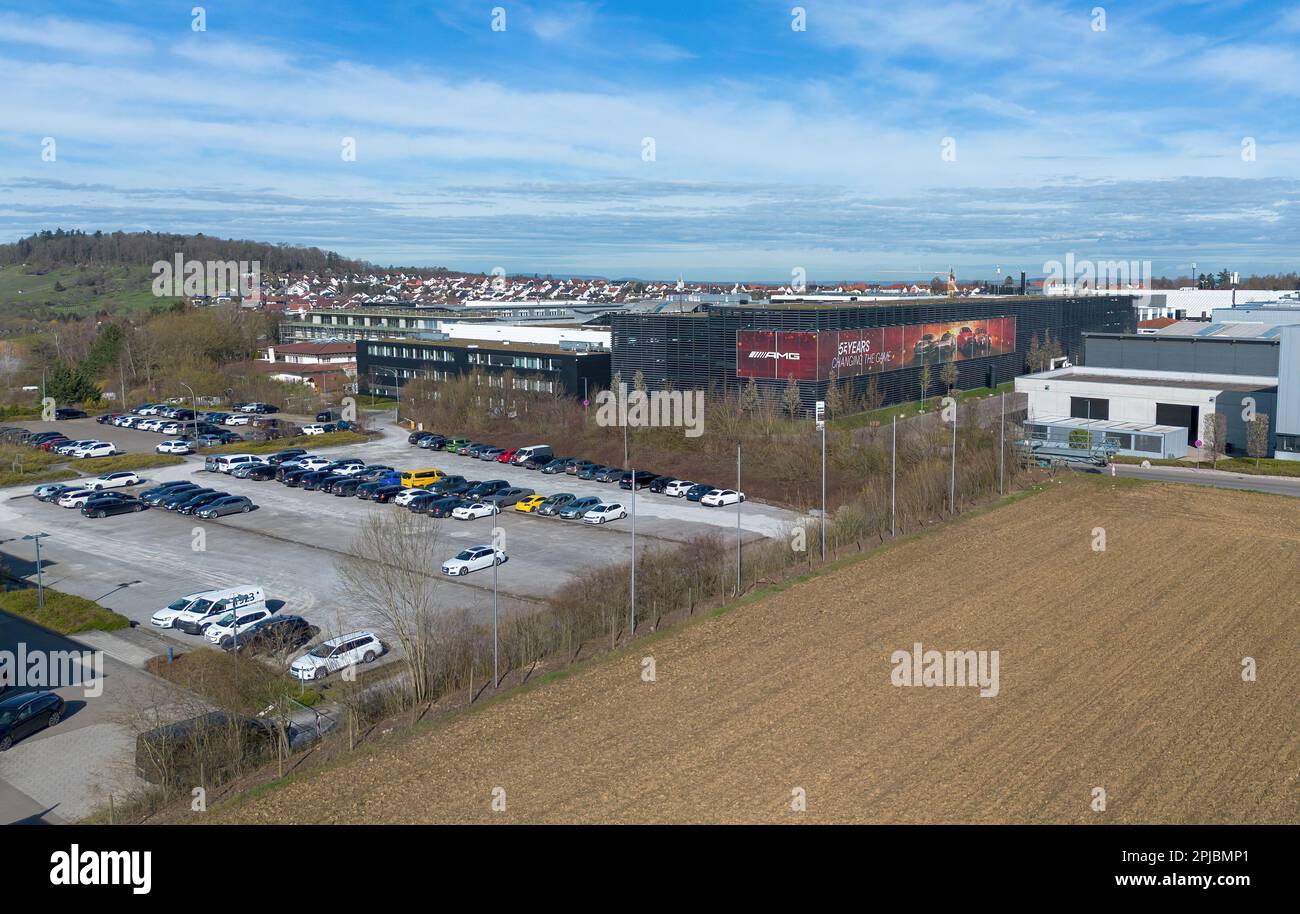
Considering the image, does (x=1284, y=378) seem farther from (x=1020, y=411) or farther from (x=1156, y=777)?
(x=1156, y=777)

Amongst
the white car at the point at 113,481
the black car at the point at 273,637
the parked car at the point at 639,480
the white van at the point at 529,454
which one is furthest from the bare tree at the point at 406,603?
the white car at the point at 113,481

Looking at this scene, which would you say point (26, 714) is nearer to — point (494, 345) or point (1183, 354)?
point (494, 345)

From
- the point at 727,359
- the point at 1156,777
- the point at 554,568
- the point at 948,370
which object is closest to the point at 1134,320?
the point at 948,370

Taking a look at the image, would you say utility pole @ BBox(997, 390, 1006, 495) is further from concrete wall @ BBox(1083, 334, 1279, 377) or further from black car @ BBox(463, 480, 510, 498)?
concrete wall @ BBox(1083, 334, 1279, 377)

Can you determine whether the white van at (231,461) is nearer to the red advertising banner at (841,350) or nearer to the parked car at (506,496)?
the parked car at (506,496)

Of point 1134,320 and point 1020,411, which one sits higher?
point 1134,320
